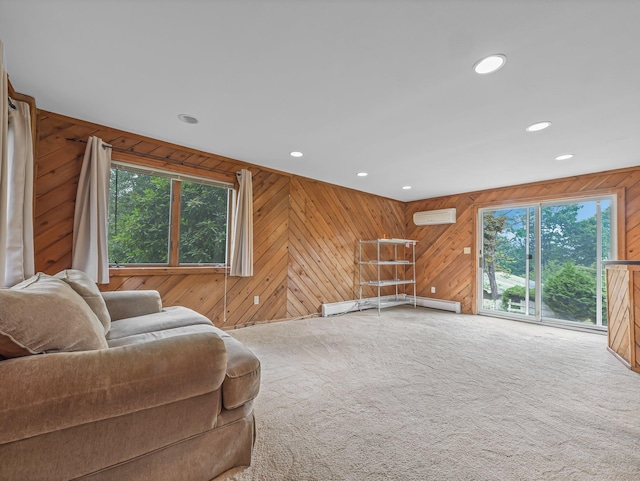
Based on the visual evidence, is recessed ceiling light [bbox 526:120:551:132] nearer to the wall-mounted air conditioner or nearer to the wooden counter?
the wooden counter

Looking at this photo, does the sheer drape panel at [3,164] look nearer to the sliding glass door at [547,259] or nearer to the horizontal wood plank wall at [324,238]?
the horizontal wood plank wall at [324,238]

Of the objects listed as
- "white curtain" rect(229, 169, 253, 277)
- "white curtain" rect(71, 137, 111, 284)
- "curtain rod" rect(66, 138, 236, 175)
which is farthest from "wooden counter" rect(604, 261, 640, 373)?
"white curtain" rect(71, 137, 111, 284)

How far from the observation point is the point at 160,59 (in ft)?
6.01

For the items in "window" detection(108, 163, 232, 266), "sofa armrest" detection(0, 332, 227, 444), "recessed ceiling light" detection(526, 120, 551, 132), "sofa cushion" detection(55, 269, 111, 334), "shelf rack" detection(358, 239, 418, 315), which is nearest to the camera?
"sofa armrest" detection(0, 332, 227, 444)

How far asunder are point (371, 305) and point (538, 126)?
12.3 ft

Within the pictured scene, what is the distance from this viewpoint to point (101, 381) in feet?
3.17

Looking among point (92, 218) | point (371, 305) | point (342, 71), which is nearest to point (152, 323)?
point (92, 218)

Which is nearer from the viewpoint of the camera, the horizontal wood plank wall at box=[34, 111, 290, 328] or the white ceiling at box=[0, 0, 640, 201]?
the white ceiling at box=[0, 0, 640, 201]

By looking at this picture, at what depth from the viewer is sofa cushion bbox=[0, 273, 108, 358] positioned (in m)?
0.90

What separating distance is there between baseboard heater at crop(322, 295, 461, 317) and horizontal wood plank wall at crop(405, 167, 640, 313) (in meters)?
0.14

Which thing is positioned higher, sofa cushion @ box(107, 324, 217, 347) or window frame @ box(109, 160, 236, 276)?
window frame @ box(109, 160, 236, 276)

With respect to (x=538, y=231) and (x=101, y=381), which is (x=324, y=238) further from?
(x=101, y=381)

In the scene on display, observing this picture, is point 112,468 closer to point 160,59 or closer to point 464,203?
point 160,59

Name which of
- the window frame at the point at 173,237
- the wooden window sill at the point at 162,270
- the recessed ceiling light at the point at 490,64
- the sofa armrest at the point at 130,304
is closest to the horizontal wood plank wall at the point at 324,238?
the window frame at the point at 173,237
